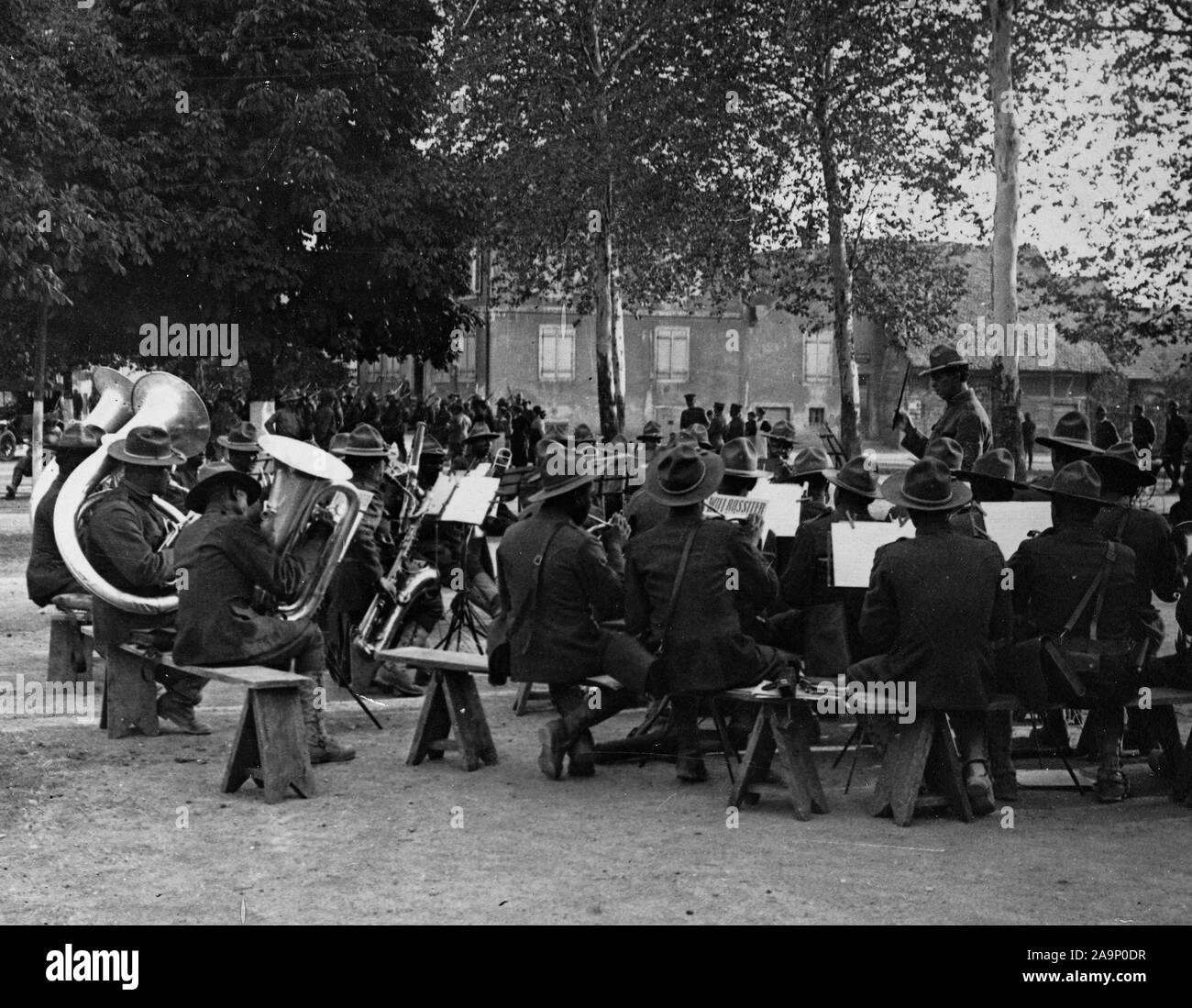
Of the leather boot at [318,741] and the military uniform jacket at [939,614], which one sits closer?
the military uniform jacket at [939,614]

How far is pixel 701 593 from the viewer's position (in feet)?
25.8

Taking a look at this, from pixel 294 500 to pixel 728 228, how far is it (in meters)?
23.7

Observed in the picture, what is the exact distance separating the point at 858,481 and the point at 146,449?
4.12 m

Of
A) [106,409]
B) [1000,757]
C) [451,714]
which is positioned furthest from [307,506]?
[106,409]

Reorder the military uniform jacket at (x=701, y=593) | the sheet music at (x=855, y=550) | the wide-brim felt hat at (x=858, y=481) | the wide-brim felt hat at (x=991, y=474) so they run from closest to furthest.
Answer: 1. the military uniform jacket at (x=701, y=593)
2. the sheet music at (x=855, y=550)
3. the wide-brim felt hat at (x=858, y=481)
4. the wide-brim felt hat at (x=991, y=474)

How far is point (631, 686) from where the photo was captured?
792 centimetres

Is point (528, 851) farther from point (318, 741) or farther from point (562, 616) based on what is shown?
point (318, 741)

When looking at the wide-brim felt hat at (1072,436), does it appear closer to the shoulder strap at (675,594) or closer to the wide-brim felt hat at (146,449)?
the shoulder strap at (675,594)

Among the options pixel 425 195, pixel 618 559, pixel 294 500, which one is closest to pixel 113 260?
pixel 425 195

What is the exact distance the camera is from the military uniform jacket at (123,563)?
9.45 m

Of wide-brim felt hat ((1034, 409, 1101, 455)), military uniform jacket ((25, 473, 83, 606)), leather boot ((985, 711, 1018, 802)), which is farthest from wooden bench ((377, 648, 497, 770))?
military uniform jacket ((25, 473, 83, 606))

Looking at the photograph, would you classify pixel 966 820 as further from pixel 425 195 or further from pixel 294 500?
pixel 425 195

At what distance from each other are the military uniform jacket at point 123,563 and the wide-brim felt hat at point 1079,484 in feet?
16.2

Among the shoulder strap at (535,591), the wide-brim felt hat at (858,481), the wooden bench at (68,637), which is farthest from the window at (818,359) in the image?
the shoulder strap at (535,591)
